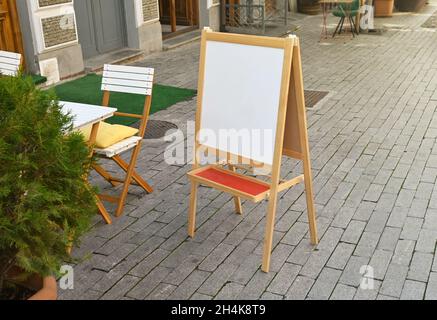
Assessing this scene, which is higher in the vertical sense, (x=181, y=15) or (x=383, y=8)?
(x=181, y=15)

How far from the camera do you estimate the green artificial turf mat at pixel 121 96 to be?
A: 26.4 feet

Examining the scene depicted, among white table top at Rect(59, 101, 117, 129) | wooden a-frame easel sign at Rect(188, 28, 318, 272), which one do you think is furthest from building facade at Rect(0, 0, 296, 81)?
wooden a-frame easel sign at Rect(188, 28, 318, 272)

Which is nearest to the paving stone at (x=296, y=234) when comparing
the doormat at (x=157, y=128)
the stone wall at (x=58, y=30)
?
the doormat at (x=157, y=128)

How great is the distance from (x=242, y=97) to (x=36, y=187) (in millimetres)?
1664

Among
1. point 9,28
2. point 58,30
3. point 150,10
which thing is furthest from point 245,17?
point 9,28

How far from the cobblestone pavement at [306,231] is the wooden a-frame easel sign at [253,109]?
0.29 meters

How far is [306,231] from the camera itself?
4.58 meters

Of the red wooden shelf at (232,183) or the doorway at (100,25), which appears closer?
the red wooden shelf at (232,183)

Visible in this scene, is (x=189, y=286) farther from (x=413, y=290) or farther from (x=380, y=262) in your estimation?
(x=413, y=290)

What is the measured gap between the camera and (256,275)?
13.1 feet

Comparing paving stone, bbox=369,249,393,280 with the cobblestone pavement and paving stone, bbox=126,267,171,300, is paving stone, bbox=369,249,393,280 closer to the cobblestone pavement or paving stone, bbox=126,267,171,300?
the cobblestone pavement

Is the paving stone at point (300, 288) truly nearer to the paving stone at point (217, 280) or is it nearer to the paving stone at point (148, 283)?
the paving stone at point (217, 280)
